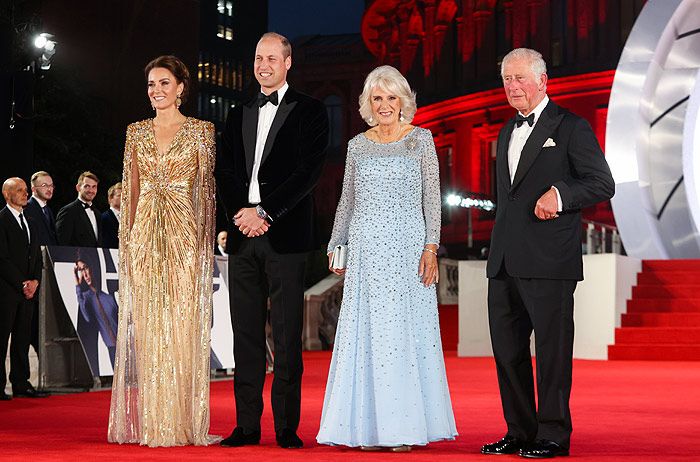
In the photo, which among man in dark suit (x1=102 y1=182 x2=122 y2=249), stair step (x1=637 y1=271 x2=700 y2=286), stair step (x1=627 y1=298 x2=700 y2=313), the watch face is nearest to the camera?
man in dark suit (x1=102 y1=182 x2=122 y2=249)

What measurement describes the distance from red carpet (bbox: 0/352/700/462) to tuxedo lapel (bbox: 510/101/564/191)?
1382 millimetres

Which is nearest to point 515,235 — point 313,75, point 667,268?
point 667,268

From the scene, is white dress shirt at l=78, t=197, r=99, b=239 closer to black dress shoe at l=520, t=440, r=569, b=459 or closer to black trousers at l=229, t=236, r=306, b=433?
black trousers at l=229, t=236, r=306, b=433

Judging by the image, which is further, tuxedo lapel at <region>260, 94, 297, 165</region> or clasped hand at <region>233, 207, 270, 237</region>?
tuxedo lapel at <region>260, 94, 297, 165</region>

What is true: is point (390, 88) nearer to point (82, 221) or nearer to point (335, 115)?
point (82, 221)

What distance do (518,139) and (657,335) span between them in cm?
1055

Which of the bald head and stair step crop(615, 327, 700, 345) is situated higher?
the bald head

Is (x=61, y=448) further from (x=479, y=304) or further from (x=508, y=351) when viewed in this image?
(x=479, y=304)

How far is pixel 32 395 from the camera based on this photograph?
9.82 m

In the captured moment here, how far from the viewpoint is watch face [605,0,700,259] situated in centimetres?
1781

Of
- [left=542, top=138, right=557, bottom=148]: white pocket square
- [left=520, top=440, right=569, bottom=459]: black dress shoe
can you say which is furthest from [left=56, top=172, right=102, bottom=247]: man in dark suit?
[left=520, top=440, right=569, bottom=459]: black dress shoe

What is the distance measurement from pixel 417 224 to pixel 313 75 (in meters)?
49.5

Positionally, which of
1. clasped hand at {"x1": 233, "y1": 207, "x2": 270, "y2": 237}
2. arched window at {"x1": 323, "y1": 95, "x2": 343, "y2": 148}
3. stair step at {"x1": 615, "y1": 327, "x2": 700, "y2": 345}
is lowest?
stair step at {"x1": 615, "y1": 327, "x2": 700, "y2": 345}

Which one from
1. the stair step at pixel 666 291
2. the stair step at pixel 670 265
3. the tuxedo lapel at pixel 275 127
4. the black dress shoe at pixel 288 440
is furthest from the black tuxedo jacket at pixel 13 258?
the stair step at pixel 670 265
